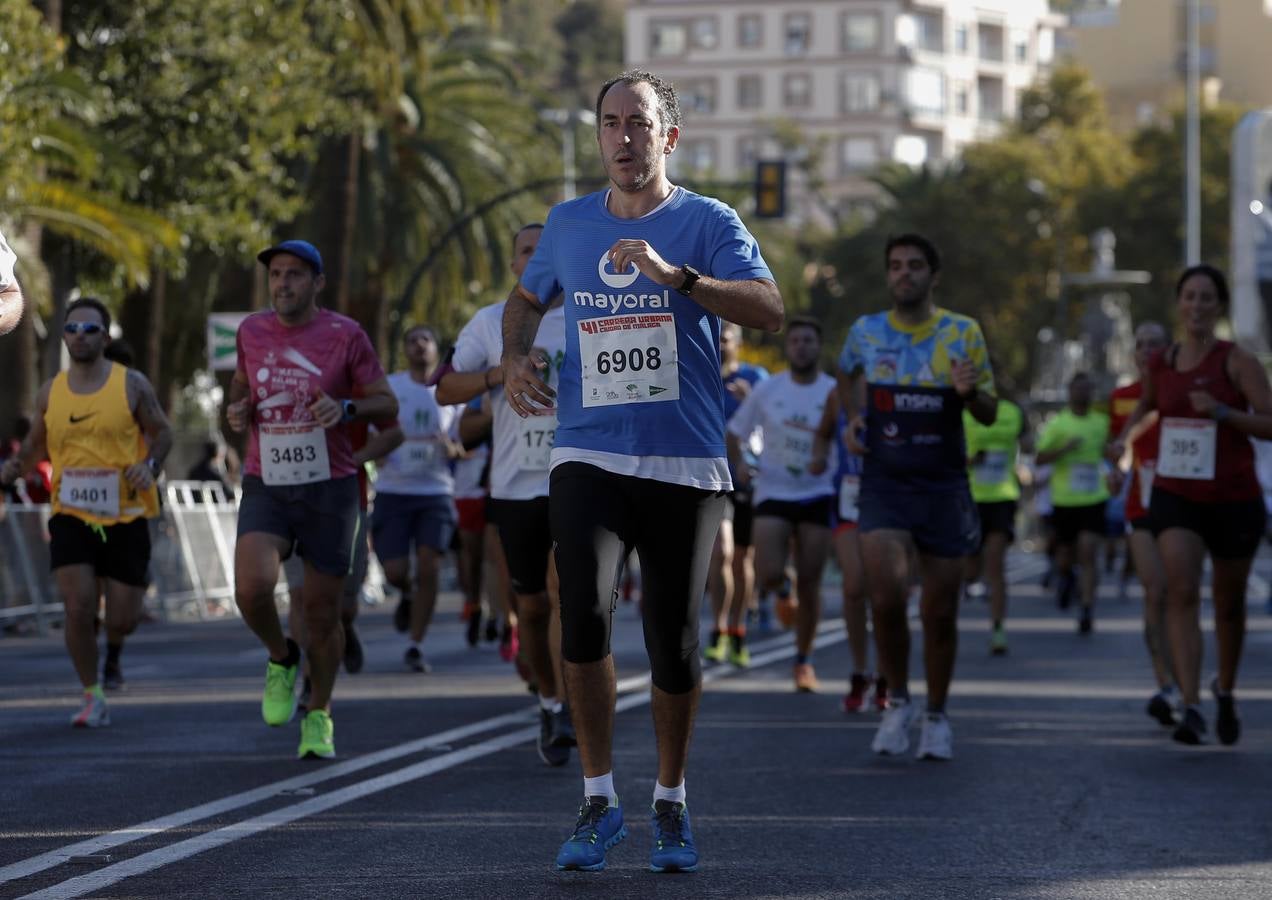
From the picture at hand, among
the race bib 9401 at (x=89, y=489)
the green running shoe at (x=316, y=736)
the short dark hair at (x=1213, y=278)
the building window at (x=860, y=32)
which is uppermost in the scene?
the building window at (x=860, y=32)

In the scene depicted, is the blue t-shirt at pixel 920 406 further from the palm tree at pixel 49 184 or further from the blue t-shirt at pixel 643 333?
the palm tree at pixel 49 184

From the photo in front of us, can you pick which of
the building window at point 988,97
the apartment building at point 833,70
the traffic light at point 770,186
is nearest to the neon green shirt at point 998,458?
the traffic light at point 770,186

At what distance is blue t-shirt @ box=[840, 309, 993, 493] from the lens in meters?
10.5

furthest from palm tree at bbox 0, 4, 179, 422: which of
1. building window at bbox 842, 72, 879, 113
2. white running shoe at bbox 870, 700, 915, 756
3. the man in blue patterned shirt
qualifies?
building window at bbox 842, 72, 879, 113

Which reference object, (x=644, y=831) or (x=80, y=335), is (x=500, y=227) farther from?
(x=644, y=831)

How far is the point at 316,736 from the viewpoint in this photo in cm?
990

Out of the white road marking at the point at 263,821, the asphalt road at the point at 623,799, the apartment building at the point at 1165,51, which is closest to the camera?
the white road marking at the point at 263,821

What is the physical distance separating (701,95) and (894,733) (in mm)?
127264

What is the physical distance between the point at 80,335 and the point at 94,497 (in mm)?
743

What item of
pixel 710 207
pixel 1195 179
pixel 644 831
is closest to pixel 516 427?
pixel 644 831

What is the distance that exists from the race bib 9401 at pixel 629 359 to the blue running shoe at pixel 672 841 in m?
1.12

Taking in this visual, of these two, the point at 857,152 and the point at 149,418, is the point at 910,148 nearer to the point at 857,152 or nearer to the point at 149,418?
the point at 857,152

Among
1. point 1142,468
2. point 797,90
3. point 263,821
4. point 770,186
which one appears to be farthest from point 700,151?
point 263,821

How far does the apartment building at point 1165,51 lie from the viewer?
4892 inches
